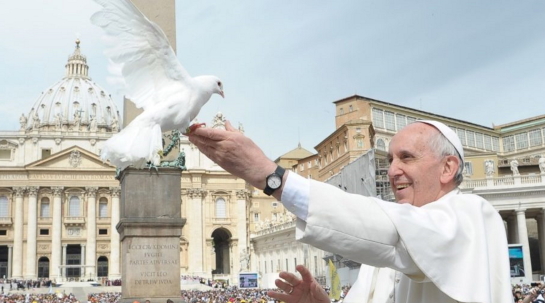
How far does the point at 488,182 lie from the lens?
131 feet

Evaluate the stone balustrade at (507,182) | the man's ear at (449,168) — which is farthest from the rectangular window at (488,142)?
the man's ear at (449,168)

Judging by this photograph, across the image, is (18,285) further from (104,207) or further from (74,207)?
(104,207)

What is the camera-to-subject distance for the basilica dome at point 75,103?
105 meters

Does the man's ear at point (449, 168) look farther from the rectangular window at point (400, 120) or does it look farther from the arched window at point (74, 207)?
the arched window at point (74, 207)

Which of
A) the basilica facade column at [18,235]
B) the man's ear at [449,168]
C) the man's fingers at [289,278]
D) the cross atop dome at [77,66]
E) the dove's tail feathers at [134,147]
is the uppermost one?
the cross atop dome at [77,66]

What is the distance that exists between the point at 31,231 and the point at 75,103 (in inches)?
1515

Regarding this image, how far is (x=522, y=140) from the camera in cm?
5956

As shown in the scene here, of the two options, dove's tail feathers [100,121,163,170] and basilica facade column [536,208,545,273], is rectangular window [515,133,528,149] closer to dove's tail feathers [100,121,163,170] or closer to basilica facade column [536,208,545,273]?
basilica facade column [536,208,545,273]

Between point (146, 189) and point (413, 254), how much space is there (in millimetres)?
11261

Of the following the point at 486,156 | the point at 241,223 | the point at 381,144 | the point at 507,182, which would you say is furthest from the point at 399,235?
the point at 241,223

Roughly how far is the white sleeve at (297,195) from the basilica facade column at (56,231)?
7456cm

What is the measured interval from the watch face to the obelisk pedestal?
35.4ft

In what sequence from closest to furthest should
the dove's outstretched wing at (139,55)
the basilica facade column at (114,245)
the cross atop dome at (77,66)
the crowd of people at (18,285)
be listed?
the dove's outstretched wing at (139,55) → the crowd of people at (18,285) → the basilica facade column at (114,245) → the cross atop dome at (77,66)

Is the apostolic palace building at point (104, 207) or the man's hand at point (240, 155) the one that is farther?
the apostolic palace building at point (104, 207)
